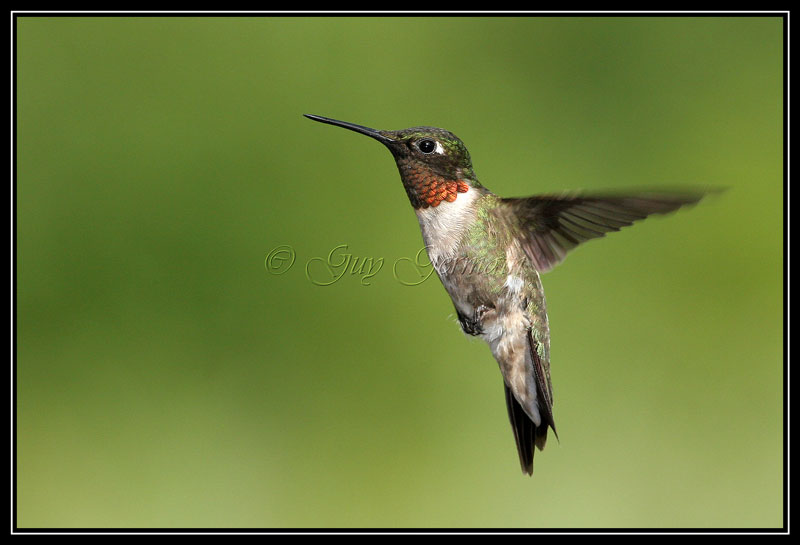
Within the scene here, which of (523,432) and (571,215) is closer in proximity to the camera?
(571,215)

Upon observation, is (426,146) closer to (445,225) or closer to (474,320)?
(445,225)

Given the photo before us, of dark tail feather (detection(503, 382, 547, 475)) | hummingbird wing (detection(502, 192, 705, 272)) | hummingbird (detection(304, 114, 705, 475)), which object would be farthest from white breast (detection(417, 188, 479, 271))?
dark tail feather (detection(503, 382, 547, 475))

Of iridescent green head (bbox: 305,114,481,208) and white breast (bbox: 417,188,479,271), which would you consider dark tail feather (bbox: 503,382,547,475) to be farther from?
iridescent green head (bbox: 305,114,481,208)

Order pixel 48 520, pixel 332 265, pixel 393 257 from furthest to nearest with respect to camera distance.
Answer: pixel 393 257 → pixel 48 520 → pixel 332 265

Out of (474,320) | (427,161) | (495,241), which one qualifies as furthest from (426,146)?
(474,320)

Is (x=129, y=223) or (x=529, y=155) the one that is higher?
(x=529, y=155)

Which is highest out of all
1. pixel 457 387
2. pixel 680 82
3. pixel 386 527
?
pixel 680 82

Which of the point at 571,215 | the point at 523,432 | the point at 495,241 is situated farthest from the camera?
the point at 523,432

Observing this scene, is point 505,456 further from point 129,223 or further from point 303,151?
point 129,223

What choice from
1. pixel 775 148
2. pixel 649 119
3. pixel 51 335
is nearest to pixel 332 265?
pixel 51 335
